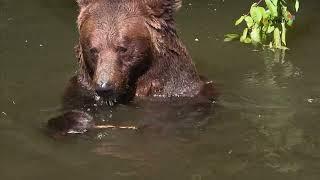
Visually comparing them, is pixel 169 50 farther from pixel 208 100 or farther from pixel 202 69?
pixel 202 69

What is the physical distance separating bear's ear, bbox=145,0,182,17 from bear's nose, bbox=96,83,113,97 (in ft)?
3.18

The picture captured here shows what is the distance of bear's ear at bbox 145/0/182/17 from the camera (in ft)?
21.7

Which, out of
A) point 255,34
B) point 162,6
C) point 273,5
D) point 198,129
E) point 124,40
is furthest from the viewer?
point 255,34

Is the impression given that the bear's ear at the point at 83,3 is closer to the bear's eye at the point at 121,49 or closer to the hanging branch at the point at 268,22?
the bear's eye at the point at 121,49

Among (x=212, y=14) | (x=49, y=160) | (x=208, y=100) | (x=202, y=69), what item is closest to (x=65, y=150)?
(x=49, y=160)

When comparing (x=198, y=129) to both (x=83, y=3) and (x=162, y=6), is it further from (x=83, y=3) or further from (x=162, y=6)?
(x=83, y=3)

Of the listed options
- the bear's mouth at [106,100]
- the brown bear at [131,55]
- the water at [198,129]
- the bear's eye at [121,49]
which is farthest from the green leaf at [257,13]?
the bear's mouth at [106,100]

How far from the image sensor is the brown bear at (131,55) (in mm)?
6355

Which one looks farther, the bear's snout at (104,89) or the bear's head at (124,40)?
the bear's head at (124,40)

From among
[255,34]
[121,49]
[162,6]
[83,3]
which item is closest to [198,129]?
[121,49]

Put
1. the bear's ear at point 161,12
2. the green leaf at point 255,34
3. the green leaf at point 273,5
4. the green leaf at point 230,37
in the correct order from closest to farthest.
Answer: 1. the bear's ear at point 161,12
2. the green leaf at point 273,5
3. the green leaf at point 255,34
4. the green leaf at point 230,37

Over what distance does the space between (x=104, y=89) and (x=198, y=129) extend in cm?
91

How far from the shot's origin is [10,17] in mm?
10469

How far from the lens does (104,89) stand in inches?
239
